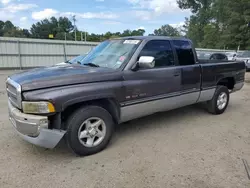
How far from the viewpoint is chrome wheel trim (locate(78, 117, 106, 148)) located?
3.35 m

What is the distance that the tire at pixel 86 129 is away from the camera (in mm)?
3203

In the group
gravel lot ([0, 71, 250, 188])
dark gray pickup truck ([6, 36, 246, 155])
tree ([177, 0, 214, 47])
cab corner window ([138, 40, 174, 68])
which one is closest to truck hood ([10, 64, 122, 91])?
dark gray pickup truck ([6, 36, 246, 155])

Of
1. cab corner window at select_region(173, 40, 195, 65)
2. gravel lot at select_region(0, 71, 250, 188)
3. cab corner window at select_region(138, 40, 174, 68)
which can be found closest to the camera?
gravel lot at select_region(0, 71, 250, 188)

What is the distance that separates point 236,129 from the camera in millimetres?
4699

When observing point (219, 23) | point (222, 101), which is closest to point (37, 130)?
point (222, 101)

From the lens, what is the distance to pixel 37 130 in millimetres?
3010

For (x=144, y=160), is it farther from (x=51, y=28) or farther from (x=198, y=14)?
(x=51, y=28)

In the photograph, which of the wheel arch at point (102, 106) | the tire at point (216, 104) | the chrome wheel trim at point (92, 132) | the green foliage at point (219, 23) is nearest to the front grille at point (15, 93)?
the wheel arch at point (102, 106)

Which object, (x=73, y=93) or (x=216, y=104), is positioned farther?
(x=216, y=104)

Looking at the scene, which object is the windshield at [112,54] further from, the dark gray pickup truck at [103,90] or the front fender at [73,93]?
the front fender at [73,93]

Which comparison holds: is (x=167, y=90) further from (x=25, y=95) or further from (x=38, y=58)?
(x=38, y=58)

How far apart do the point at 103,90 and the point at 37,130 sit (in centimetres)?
106

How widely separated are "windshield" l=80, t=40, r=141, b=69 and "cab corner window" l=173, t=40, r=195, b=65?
1029mm

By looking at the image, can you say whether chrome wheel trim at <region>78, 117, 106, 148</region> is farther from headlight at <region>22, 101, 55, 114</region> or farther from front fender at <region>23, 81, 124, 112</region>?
headlight at <region>22, 101, 55, 114</region>
